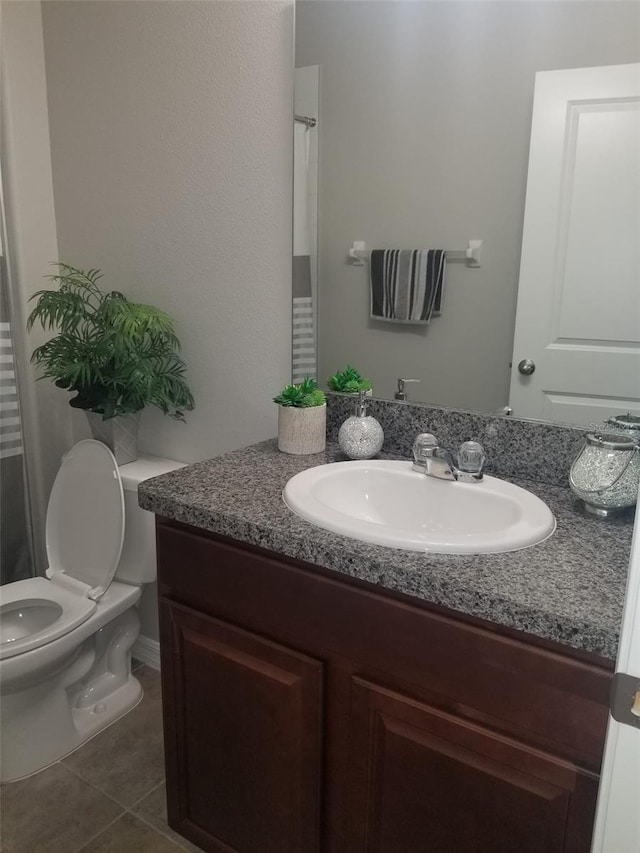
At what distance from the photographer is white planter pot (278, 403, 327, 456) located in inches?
56.4

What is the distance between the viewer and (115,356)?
1.73 meters

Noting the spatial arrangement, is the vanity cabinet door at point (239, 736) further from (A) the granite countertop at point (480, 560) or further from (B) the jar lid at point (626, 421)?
(B) the jar lid at point (626, 421)

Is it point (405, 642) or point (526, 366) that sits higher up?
point (526, 366)

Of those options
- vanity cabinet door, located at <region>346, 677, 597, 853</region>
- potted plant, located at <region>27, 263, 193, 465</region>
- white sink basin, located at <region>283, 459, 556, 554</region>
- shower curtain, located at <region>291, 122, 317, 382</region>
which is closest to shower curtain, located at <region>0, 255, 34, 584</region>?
potted plant, located at <region>27, 263, 193, 465</region>

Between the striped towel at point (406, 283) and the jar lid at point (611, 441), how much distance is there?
0.45m

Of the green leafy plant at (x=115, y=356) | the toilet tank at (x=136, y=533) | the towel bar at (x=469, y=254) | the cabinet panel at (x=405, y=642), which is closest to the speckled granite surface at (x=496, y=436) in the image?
the towel bar at (x=469, y=254)

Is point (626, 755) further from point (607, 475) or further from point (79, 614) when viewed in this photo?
point (79, 614)

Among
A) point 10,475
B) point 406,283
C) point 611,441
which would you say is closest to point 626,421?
point 611,441

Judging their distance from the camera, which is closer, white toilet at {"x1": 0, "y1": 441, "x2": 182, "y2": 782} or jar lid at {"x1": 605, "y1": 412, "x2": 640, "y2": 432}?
jar lid at {"x1": 605, "y1": 412, "x2": 640, "y2": 432}

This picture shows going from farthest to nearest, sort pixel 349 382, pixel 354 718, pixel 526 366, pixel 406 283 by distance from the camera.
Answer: pixel 349 382 < pixel 406 283 < pixel 526 366 < pixel 354 718

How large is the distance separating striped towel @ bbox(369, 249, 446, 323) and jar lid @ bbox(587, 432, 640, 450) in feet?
1.46

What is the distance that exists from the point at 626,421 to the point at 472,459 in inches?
11.6

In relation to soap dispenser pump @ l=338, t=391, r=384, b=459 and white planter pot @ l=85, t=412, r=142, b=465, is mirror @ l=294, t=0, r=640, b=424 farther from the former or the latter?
white planter pot @ l=85, t=412, r=142, b=465

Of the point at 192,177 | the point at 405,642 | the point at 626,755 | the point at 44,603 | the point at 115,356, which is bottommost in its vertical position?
the point at 44,603
